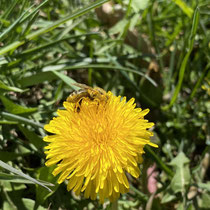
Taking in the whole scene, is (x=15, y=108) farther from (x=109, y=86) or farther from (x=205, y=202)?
(x=205, y=202)

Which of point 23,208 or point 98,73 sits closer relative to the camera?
point 23,208

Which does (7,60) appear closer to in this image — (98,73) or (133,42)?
(98,73)

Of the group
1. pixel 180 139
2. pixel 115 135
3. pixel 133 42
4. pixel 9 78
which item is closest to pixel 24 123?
pixel 9 78

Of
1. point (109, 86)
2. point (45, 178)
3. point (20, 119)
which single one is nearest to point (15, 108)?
point (20, 119)

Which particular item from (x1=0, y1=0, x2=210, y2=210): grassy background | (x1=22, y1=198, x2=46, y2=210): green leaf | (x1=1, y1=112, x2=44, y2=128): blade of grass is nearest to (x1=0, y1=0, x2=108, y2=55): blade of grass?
(x1=0, y1=0, x2=210, y2=210): grassy background

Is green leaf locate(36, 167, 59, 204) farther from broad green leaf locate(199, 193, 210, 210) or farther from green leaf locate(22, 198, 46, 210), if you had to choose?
broad green leaf locate(199, 193, 210, 210)
